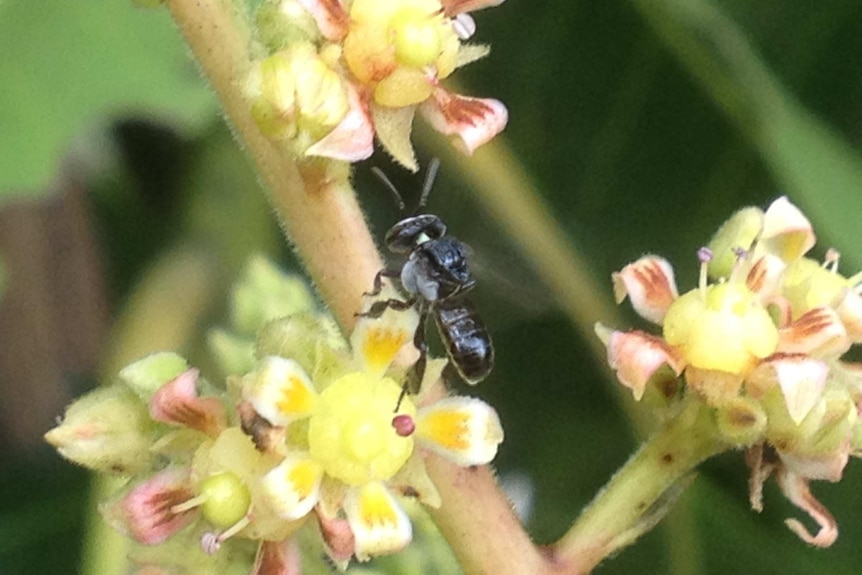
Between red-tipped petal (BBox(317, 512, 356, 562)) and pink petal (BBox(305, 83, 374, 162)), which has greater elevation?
pink petal (BBox(305, 83, 374, 162))

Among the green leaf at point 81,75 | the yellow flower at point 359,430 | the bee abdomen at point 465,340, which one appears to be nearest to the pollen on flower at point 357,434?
the yellow flower at point 359,430

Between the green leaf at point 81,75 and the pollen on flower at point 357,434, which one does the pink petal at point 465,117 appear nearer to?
the pollen on flower at point 357,434

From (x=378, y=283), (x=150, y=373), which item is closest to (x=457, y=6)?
(x=378, y=283)

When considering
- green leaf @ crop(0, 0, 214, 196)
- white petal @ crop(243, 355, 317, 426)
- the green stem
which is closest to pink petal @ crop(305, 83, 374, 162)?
white petal @ crop(243, 355, 317, 426)

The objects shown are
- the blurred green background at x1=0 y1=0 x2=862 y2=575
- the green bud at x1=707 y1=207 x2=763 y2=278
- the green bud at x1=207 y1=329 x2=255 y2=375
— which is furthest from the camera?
the blurred green background at x1=0 y1=0 x2=862 y2=575

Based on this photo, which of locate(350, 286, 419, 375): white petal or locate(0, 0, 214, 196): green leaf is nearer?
locate(350, 286, 419, 375): white petal

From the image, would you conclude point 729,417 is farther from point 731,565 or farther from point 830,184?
point 731,565

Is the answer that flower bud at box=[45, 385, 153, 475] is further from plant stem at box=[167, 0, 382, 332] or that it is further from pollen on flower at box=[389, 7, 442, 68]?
pollen on flower at box=[389, 7, 442, 68]
